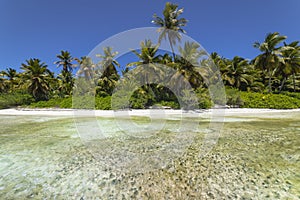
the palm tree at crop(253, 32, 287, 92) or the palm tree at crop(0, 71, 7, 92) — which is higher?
the palm tree at crop(253, 32, 287, 92)

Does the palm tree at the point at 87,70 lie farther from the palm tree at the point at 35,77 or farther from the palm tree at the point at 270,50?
the palm tree at the point at 270,50

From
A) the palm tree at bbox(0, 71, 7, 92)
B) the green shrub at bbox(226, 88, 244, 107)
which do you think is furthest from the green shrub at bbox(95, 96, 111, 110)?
the palm tree at bbox(0, 71, 7, 92)

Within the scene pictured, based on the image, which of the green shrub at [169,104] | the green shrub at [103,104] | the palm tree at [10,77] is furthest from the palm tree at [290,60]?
the palm tree at [10,77]

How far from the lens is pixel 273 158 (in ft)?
12.8

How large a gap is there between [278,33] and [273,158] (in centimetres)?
2440

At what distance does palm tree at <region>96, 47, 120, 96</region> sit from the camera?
2119cm

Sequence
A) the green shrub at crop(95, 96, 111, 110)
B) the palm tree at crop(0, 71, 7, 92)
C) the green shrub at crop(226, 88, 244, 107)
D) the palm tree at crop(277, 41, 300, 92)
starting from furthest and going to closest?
the palm tree at crop(0, 71, 7, 92), the palm tree at crop(277, 41, 300, 92), the green shrub at crop(95, 96, 111, 110), the green shrub at crop(226, 88, 244, 107)

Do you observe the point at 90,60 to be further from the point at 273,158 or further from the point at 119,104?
the point at 273,158

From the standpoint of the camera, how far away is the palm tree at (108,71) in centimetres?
2119

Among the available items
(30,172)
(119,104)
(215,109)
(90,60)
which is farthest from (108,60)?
(30,172)

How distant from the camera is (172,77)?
17.1 metres

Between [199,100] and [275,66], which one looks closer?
[199,100]

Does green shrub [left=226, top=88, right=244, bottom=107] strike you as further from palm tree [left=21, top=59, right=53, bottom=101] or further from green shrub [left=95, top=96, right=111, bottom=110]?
palm tree [left=21, top=59, right=53, bottom=101]

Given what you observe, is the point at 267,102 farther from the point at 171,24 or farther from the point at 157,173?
the point at 157,173
